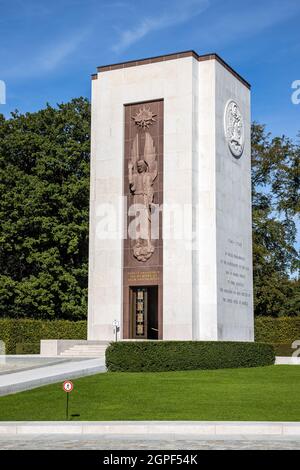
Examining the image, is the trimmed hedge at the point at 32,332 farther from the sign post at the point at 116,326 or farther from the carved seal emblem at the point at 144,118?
the carved seal emblem at the point at 144,118

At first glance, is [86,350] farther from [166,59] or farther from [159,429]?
[159,429]

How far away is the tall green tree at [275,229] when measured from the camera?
53.7 m

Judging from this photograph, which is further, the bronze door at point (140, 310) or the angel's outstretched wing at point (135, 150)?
the angel's outstretched wing at point (135, 150)

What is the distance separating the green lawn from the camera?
16.9 metres

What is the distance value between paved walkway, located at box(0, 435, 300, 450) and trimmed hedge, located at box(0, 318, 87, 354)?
27620 mm

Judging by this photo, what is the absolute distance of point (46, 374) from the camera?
2433cm

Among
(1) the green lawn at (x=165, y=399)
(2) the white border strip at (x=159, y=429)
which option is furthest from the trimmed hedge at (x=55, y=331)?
(2) the white border strip at (x=159, y=429)

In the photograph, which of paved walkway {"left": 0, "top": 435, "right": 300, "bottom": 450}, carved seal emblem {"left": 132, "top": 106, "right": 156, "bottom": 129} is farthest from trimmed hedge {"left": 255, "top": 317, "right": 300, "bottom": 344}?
paved walkway {"left": 0, "top": 435, "right": 300, "bottom": 450}

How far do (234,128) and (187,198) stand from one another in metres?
5.91

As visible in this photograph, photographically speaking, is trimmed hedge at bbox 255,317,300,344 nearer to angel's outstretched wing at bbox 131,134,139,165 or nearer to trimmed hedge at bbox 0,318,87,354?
trimmed hedge at bbox 0,318,87,354

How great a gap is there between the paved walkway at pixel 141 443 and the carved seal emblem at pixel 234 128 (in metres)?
26.9
